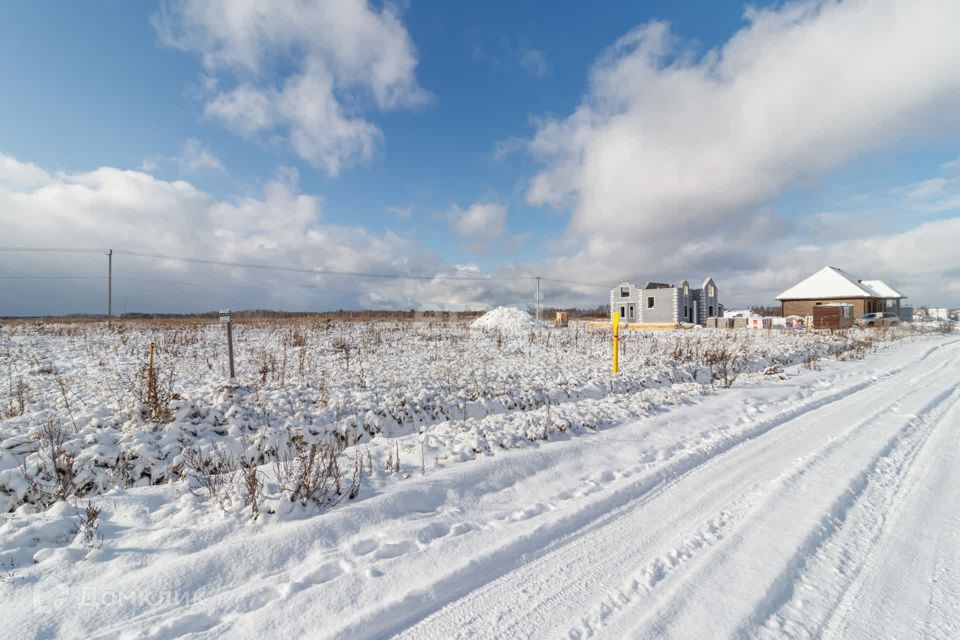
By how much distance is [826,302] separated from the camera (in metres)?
46.8

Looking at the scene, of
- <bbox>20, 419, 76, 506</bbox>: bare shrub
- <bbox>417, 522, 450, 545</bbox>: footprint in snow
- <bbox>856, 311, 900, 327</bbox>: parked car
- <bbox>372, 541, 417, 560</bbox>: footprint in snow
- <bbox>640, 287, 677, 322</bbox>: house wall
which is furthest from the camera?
<bbox>640, 287, 677, 322</bbox>: house wall

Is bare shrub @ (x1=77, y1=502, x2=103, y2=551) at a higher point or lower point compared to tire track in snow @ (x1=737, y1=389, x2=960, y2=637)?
higher

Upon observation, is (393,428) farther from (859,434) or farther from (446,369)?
(859,434)

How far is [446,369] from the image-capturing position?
11.2 meters

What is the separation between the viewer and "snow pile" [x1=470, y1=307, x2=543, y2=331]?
3045cm

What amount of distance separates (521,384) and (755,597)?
695 cm

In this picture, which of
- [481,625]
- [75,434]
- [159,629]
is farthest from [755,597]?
[75,434]

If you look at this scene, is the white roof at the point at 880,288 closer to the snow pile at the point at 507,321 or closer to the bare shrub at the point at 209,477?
the snow pile at the point at 507,321

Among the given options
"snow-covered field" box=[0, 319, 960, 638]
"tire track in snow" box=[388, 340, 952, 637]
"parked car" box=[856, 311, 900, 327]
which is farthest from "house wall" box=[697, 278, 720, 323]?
"tire track in snow" box=[388, 340, 952, 637]

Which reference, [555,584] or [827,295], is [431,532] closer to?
[555,584]

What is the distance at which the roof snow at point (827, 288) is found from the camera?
4583 centimetres

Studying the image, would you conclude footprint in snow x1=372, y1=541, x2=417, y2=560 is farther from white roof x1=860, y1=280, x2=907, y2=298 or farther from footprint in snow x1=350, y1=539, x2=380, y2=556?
white roof x1=860, y1=280, x2=907, y2=298

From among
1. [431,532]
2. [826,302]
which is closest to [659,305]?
[826,302]

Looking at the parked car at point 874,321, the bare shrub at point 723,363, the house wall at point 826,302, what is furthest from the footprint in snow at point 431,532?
the house wall at point 826,302
